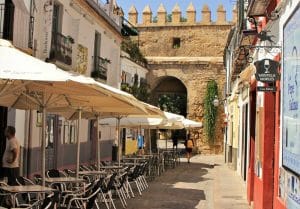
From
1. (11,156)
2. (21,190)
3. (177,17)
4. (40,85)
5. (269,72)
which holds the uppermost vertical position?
(177,17)

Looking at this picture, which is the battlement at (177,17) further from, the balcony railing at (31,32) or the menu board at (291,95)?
the menu board at (291,95)

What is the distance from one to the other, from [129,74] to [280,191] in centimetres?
2777

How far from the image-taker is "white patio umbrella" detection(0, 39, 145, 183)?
646 centimetres

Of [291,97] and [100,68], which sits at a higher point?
[100,68]

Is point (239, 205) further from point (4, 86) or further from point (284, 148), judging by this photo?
point (4, 86)

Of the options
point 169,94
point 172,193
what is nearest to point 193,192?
point 172,193

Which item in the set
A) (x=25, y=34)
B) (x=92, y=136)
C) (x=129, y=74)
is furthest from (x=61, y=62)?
(x=129, y=74)

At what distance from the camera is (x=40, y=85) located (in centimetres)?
833

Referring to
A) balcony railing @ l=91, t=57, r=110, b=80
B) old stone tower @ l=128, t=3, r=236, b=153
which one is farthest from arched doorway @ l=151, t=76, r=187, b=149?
balcony railing @ l=91, t=57, r=110, b=80

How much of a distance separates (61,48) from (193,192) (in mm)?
6308

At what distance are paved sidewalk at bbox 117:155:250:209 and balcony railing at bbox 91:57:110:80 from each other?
194 inches

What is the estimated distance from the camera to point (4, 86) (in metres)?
7.67

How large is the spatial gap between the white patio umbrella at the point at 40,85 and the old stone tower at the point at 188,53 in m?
29.0

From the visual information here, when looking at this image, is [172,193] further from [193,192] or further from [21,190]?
[21,190]
